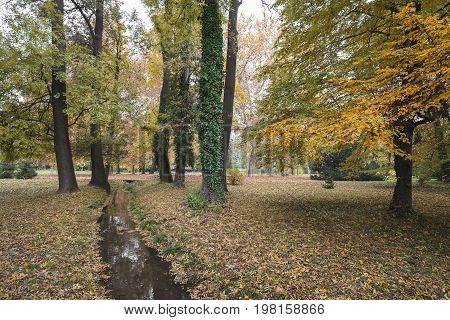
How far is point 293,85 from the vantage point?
7945mm

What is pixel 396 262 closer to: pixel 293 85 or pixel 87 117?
pixel 293 85

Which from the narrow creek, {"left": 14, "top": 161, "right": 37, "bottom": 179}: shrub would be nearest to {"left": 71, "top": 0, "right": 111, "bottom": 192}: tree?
the narrow creek

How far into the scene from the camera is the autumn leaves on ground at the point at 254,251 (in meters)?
4.16

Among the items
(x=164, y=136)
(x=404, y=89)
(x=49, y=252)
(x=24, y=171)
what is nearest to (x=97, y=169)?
(x=164, y=136)

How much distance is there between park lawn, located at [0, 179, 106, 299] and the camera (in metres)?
4.29

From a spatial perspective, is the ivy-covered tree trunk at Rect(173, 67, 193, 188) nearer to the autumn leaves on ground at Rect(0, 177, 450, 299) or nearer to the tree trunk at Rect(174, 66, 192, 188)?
the tree trunk at Rect(174, 66, 192, 188)

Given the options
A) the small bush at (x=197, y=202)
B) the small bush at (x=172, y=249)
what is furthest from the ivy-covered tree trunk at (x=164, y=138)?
the small bush at (x=172, y=249)

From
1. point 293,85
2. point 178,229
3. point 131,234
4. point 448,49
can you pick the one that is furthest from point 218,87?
point 448,49

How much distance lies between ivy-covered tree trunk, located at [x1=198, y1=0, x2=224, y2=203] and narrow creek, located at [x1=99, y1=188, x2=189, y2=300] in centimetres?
327

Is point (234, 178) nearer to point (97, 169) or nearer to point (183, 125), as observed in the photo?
point (183, 125)

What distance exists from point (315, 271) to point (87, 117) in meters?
10.5

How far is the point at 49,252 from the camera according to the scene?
5.69m

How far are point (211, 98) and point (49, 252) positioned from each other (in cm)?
683

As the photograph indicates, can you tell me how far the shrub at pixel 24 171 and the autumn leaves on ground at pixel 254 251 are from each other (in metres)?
20.3
